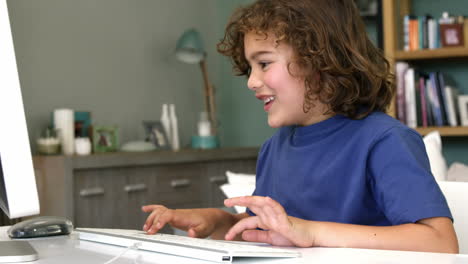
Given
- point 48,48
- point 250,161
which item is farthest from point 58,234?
point 250,161

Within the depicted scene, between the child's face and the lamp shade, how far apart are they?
2319 millimetres

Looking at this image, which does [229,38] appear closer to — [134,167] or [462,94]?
[134,167]

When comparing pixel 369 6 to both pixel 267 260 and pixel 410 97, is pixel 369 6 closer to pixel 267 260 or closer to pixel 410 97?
pixel 410 97

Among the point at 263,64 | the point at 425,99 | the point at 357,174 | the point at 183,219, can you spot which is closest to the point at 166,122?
the point at 425,99

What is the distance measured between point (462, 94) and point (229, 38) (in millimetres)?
2180

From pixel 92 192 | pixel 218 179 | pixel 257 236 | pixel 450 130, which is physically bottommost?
pixel 218 179

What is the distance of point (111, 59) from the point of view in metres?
3.54

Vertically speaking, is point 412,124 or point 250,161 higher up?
point 412,124

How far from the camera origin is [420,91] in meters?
3.07

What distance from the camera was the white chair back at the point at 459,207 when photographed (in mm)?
1209

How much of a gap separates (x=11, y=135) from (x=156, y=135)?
269 centimetres

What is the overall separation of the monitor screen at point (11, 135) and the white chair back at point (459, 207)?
852 mm

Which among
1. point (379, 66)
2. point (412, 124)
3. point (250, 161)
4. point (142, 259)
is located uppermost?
point (379, 66)

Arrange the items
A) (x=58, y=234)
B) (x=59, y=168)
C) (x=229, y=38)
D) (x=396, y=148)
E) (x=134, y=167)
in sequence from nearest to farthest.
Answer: (x=396, y=148) → (x=58, y=234) → (x=229, y=38) → (x=59, y=168) → (x=134, y=167)
